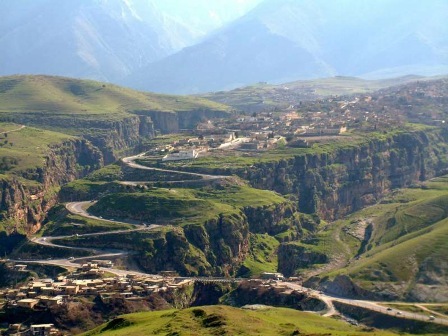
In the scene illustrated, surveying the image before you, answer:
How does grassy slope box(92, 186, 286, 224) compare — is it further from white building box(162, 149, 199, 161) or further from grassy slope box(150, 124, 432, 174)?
white building box(162, 149, 199, 161)

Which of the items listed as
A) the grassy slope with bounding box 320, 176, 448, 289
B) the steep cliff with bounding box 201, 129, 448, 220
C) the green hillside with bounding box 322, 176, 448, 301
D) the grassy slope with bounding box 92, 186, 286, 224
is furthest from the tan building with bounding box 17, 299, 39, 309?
the steep cliff with bounding box 201, 129, 448, 220

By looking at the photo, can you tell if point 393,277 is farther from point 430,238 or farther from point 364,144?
point 364,144

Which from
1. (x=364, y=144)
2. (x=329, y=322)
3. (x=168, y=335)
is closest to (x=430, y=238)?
(x=329, y=322)

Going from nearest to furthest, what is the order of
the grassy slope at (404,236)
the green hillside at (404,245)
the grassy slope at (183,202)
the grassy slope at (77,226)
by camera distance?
the green hillside at (404,245) → the grassy slope at (404,236) → the grassy slope at (77,226) → the grassy slope at (183,202)

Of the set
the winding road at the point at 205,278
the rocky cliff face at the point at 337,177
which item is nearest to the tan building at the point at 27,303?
the winding road at the point at 205,278

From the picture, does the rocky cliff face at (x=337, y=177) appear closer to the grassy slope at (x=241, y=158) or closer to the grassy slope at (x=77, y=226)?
the grassy slope at (x=241, y=158)

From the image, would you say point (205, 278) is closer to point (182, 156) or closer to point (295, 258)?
point (295, 258)
